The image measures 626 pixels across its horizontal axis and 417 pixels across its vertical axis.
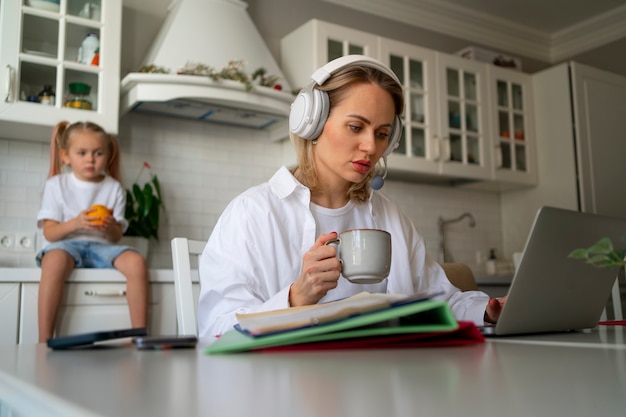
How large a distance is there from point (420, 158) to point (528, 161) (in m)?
1.06

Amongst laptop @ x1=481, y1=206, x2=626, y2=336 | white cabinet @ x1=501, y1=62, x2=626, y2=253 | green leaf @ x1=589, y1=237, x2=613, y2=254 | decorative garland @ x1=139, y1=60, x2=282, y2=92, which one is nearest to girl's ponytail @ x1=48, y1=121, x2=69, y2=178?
decorative garland @ x1=139, y1=60, x2=282, y2=92

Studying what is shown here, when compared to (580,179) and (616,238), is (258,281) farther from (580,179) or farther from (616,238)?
(580,179)

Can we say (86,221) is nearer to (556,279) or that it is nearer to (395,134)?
(395,134)

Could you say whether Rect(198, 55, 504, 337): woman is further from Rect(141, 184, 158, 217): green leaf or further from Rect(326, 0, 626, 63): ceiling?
Rect(326, 0, 626, 63): ceiling

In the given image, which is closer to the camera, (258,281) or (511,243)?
(258,281)

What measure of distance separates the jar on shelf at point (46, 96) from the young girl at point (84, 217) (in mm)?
136

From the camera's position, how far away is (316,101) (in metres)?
1.57

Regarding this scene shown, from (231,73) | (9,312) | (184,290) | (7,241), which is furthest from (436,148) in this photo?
(184,290)

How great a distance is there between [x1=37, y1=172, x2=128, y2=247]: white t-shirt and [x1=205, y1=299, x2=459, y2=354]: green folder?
228cm

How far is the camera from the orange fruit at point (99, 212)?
8.80 feet

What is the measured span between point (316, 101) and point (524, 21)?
406cm

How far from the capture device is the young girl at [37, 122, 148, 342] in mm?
2594

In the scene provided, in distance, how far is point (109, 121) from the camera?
298cm

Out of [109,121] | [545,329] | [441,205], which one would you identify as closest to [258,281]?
[545,329]
